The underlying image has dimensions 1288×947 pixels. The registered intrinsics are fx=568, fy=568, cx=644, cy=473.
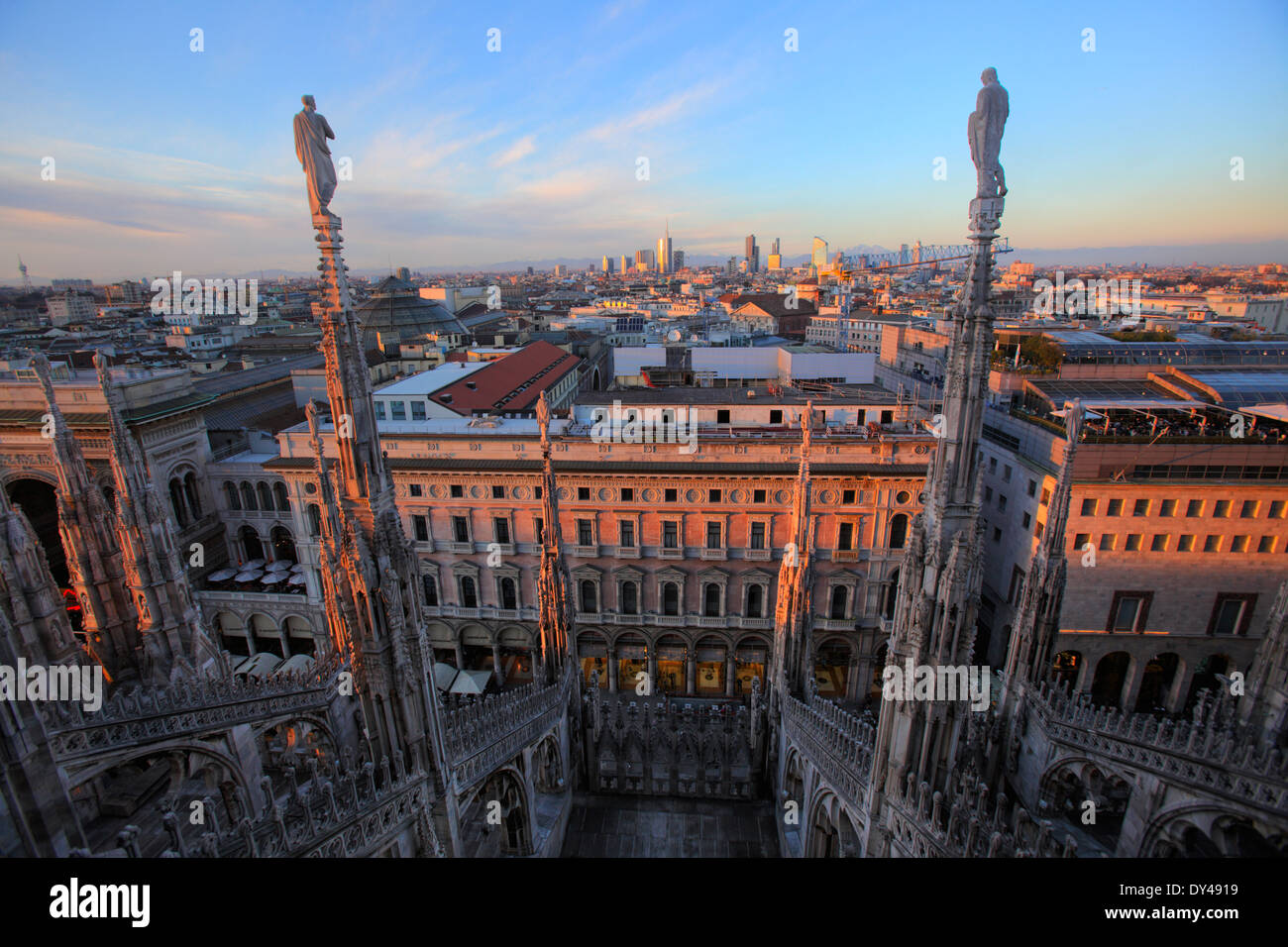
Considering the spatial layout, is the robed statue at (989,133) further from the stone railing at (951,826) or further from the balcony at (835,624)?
the balcony at (835,624)

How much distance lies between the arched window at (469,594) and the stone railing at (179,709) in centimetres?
1409

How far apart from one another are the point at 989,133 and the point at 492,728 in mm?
15074

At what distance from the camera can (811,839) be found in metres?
15.0

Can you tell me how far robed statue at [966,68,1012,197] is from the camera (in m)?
7.63

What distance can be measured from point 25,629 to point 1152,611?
44101 millimetres

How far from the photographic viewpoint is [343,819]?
9.57 m

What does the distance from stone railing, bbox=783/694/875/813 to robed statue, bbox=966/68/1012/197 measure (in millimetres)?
10836

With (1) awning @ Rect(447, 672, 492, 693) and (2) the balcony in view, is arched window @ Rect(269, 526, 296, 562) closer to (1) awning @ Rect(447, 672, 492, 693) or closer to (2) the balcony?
(1) awning @ Rect(447, 672, 492, 693)

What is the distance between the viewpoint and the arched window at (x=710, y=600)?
31312 mm

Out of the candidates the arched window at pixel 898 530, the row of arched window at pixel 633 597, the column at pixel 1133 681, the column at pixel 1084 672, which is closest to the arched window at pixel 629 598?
the row of arched window at pixel 633 597

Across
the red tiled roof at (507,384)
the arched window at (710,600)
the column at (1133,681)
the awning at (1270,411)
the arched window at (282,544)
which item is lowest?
the column at (1133,681)

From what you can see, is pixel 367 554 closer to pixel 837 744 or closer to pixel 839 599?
pixel 837 744

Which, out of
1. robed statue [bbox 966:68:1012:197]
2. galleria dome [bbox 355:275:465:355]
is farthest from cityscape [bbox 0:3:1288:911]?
galleria dome [bbox 355:275:465:355]
